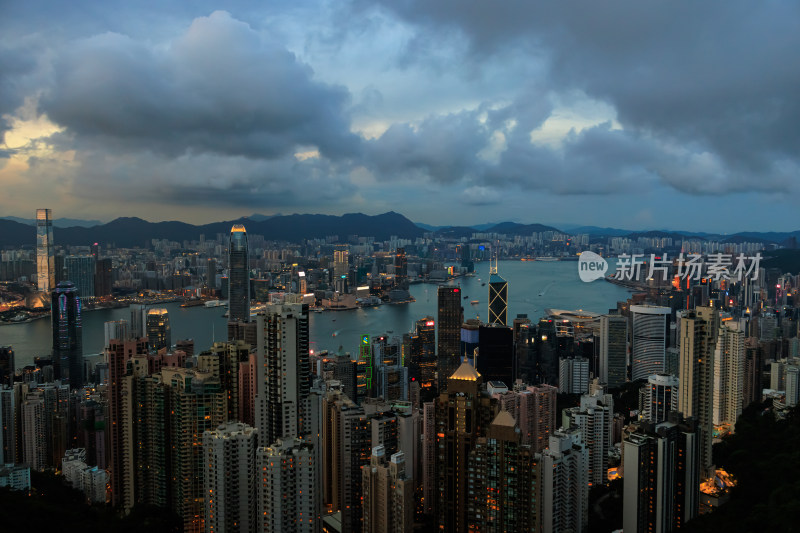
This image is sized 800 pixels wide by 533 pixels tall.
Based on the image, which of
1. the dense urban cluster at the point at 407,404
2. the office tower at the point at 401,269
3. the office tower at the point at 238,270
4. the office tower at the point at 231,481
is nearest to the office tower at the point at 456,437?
the dense urban cluster at the point at 407,404

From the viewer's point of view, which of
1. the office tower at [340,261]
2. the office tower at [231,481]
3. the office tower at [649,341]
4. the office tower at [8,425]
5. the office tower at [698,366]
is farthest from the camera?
the office tower at [340,261]

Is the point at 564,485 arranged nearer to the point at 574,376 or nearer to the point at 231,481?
the point at 231,481

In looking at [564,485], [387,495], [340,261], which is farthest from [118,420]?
[340,261]

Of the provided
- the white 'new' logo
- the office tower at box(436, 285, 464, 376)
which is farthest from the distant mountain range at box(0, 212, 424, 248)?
the white 'new' logo

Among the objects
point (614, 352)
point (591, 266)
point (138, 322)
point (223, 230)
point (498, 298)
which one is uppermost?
point (223, 230)

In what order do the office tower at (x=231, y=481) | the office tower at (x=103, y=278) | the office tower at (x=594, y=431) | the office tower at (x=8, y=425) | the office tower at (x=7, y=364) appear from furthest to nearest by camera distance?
the office tower at (x=103, y=278)
the office tower at (x=7, y=364)
the office tower at (x=8, y=425)
the office tower at (x=594, y=431)
the office tower at (x=231, y=481)

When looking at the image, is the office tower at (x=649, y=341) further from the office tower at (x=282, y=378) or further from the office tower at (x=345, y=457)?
the office tower at (x=282, y=378)

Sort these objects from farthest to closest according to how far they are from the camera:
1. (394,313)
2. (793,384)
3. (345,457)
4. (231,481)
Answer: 1. (394,313)
2. (793,384)
3. (345,457)
4. (231,481)
